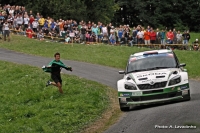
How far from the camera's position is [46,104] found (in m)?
16.0

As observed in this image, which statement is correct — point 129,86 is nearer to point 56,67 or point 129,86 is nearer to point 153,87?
point 153,87

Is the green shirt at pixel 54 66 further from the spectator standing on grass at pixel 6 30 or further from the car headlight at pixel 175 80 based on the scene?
the spectator standing on grass at pixel 6 30

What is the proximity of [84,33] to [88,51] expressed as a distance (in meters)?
4.36

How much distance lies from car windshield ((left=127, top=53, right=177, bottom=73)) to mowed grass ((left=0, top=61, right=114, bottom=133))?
1.75m

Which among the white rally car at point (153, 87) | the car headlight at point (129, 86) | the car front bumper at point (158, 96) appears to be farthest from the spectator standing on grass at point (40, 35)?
the car front bumper at point (158, 96)

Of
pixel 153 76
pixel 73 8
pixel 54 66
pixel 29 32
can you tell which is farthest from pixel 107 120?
pixel 73 8

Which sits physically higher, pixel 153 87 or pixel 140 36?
pixel 140 36

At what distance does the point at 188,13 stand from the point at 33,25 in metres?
47.5

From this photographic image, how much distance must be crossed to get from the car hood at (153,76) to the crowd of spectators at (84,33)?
23.4 metres

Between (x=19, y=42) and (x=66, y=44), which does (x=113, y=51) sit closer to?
(x=66, y=44)

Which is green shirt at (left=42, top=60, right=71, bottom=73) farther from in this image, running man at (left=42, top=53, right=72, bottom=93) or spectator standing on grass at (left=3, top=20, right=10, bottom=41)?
spectator standing on grass at (left=3, top=20, right=10, bottom=41)

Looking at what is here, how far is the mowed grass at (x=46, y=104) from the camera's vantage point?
1322cm

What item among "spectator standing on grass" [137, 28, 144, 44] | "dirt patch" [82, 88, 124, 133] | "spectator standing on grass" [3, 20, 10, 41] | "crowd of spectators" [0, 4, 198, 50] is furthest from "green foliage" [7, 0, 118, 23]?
"dirt patch" [82, 88, 124, 133]

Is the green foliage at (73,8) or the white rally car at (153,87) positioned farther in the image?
the green foliage at (73,8)
